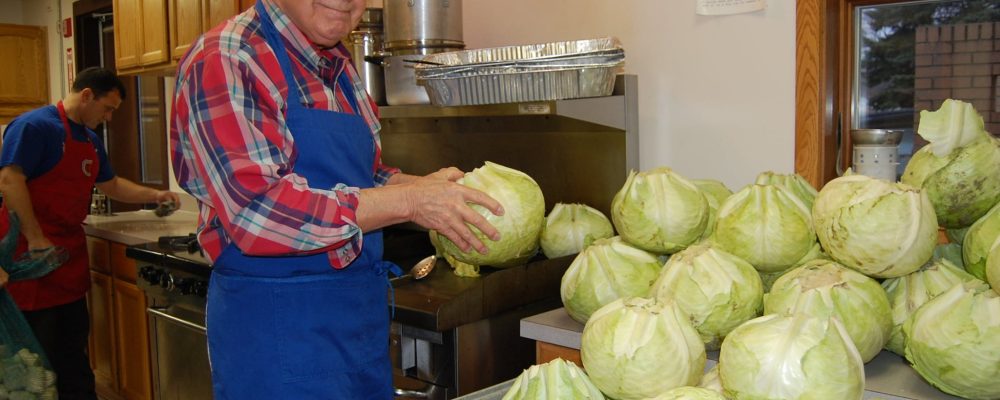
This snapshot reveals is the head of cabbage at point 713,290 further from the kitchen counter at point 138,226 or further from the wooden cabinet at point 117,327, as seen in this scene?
the wooden cabinet at point 117,327

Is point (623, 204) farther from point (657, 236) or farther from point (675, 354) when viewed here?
point (675, 354)

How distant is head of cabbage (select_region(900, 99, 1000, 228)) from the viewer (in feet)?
4.51

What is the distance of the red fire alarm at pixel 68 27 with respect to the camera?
6395 mm

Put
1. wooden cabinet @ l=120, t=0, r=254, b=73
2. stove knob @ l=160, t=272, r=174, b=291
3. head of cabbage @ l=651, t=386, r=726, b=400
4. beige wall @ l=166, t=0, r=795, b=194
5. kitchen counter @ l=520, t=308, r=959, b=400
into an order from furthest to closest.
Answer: wooden cabinet @ l=120, t=0, r=254, b=73
stove knob @ l=160, t=272, r=174, b=291
beige wall @ l=166, t=0, r=795, b=194
kitchen counter @ l=520, t=308, r=959, b=400
head of cabbage @ l=651, t=386, r=726, b=400

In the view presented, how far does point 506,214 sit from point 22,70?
6759 millimetres

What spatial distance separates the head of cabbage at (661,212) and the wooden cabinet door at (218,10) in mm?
2990

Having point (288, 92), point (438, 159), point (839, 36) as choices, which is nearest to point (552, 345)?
point (288, 92)

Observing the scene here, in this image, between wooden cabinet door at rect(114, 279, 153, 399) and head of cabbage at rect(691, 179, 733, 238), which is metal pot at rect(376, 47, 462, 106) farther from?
wooden cabinet door at rect(114, 279, 153, 399)

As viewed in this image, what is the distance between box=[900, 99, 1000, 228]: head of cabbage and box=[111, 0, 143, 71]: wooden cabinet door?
14.6 feet

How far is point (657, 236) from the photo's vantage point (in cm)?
153

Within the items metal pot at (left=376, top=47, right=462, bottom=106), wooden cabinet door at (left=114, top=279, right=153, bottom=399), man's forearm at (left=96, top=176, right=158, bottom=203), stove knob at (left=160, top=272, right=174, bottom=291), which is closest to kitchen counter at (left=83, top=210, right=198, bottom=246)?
man's forearm at (left=96, top=176, right=158, bottom=203)

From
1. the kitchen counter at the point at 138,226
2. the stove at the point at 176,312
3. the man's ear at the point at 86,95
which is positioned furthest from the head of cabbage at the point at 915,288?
the man's ear at the point at 86,95

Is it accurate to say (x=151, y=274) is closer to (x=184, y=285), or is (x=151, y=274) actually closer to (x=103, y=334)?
(x=184, y=285)

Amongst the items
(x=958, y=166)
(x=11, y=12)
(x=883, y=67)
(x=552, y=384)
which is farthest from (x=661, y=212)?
(x=11, y=12)
